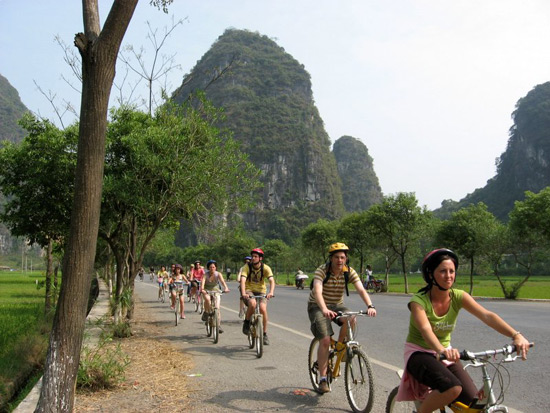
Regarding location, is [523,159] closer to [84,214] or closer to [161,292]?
[161,292]

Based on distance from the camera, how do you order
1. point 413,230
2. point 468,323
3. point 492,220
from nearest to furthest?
point 468,323 → point 492,220 → point 413,230

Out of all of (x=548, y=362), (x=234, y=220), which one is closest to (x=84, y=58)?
(x=548, y=362)

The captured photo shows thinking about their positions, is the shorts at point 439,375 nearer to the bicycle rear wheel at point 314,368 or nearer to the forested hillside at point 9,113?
the bicycle rear wheel at point 314,368

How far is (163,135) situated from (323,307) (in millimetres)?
7343

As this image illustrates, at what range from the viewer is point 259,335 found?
877 cm

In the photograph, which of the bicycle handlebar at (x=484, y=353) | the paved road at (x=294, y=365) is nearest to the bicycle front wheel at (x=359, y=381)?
the paved road at (x=294, y=365)

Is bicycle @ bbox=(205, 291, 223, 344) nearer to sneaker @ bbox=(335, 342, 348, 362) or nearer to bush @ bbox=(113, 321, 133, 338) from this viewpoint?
bush @ bbox=(113, 321, 133, 338)

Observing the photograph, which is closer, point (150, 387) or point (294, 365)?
point (150, 387)

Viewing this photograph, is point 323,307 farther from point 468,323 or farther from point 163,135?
point 468,323

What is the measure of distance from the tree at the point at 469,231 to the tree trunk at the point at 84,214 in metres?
28.5

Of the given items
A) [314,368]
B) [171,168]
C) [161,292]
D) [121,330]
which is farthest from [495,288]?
[314,368]

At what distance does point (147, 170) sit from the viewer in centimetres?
1195

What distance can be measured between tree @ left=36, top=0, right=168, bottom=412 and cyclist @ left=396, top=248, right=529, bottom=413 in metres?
2.97

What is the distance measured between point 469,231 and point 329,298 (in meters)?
27.5
